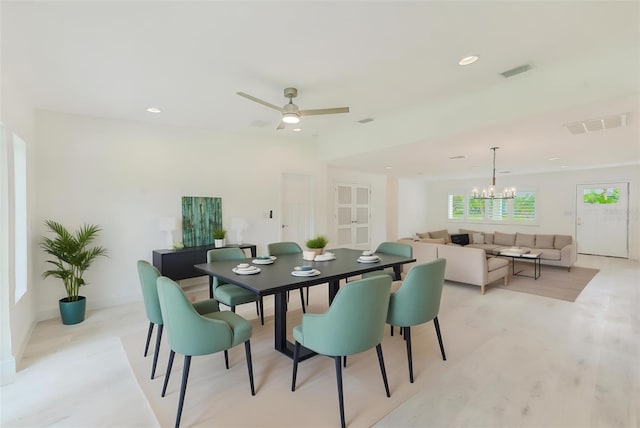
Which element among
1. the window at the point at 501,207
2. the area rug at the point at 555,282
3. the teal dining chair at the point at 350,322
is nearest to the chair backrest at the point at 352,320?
the teal dining chair at the point at 350,322

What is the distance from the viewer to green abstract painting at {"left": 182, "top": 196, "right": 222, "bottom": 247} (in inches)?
196

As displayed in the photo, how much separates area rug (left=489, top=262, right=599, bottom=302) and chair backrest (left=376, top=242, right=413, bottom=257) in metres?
2.57

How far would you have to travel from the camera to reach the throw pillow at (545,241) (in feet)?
23.6

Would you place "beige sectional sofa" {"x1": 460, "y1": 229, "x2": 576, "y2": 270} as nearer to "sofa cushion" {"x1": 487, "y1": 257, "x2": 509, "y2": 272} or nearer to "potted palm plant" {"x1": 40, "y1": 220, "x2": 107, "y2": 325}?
"sofa cushion" {"x1": 487, "y1": 257, "x2": 509, "y2": 272}

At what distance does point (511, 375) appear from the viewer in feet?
8.20

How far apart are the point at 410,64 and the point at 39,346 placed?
15.0ft

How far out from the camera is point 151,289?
252cm

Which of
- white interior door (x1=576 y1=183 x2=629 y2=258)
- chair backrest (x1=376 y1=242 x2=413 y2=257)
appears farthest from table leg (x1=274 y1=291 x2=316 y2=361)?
white interior door (x1=576 y1=183 x2=629 y2=258)

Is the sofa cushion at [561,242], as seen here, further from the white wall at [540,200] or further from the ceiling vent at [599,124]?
the ceiling vent at [599,124]

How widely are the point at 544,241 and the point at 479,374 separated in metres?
6.27

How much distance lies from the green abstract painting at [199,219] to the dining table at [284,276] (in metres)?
1.90

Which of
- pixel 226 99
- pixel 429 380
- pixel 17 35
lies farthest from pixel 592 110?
pixel 17 35

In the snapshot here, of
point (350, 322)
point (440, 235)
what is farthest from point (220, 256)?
point (440, 235)

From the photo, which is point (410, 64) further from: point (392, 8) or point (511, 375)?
point (511, 375)
